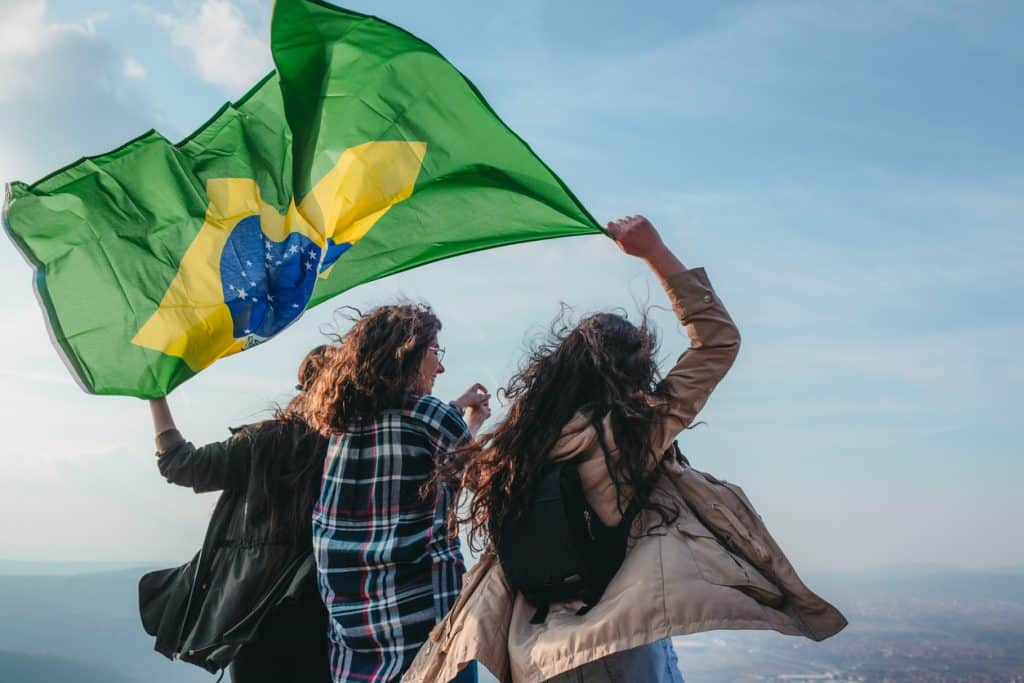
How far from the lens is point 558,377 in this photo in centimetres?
362

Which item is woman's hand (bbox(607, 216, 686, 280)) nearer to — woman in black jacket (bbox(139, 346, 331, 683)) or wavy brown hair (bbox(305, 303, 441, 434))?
wavy brown hair (bbox(305, 303, 441, 434))

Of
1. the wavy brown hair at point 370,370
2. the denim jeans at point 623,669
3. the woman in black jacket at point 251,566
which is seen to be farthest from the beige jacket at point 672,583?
the woman in black jacket at point 251,566

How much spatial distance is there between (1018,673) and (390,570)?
53037 millimetres

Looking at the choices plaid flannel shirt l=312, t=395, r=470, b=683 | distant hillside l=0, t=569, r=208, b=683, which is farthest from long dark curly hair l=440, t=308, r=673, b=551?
distant hillside l=0, t=569, r=208, b=683

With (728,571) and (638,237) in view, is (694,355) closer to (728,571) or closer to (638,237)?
(638,237)

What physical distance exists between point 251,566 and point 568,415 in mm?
2043

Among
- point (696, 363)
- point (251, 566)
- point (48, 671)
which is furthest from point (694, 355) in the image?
point (48, 671)

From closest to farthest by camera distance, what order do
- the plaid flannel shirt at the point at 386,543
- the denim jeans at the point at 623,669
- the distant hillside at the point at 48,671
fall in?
the denim jeans at the point at 623,669 < the plaid flannel shirt at the point at 386,543 < the distant hillside at the point at 48,671

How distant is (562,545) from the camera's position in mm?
3271

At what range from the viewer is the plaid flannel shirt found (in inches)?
159

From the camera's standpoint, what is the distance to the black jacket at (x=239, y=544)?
14.9 ft

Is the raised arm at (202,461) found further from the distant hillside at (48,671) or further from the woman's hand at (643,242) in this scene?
the distant hillside at (48,671)

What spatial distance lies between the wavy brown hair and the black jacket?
1.13ft

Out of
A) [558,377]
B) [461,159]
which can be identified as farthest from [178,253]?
[558,377]
